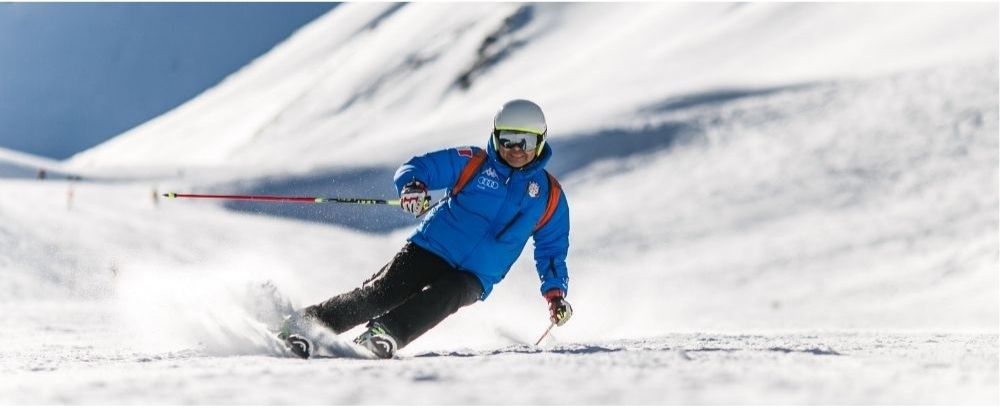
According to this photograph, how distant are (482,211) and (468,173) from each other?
246 mm

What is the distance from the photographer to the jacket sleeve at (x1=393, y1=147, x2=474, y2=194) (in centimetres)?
526

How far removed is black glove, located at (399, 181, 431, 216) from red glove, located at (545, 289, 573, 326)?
1.06 meters

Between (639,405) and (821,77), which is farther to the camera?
(821,77)

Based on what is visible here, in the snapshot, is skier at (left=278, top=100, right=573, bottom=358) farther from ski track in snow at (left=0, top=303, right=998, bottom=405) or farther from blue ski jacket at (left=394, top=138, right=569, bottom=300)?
ski track in snow at (left=0, top=303, right=998, bottom=405)

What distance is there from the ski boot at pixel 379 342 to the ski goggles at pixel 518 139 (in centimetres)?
156

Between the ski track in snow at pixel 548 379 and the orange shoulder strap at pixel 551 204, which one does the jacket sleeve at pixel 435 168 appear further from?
the ski track in snow at pixel 548 379

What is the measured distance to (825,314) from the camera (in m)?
10.8

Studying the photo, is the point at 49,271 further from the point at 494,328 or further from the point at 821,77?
the point at 821,77

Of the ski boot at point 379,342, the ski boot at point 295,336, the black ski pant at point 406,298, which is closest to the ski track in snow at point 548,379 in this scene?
the ski boot at point 295,336

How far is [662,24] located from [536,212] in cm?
3485

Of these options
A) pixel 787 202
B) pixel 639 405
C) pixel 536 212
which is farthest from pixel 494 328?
pixel 787 202

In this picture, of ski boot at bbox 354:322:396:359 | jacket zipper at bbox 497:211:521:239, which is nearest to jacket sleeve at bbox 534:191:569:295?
jacket zipper at bbox 497:211:521:239

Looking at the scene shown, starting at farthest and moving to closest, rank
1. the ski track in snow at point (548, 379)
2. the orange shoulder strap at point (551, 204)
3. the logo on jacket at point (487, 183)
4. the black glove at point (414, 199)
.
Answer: the orange shoulder strap at point (551, 204), the logo on jacket at point (487, 183), the black glove at point (414, 199), the ski track in snow at point (548, 379)

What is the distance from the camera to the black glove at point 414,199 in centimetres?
493
